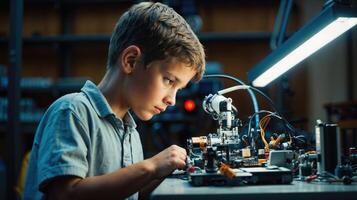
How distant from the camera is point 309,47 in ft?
4.59

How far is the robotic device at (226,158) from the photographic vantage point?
938 millimetres

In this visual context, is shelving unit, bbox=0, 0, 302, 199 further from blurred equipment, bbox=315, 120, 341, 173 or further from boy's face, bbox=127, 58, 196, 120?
blurred equipment, bbox=315, 120, 341, 173

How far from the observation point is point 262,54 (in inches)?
211

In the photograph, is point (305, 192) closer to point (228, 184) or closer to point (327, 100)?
point (228, 184)

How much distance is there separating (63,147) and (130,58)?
13.3 inches

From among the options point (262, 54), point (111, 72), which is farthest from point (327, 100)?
point (111, 72)

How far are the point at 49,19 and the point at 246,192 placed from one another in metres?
5.25

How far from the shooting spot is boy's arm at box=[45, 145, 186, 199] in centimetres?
99

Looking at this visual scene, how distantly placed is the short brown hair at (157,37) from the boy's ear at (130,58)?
0.02 metres

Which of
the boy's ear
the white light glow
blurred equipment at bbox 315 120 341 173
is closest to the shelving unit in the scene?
the white light glow

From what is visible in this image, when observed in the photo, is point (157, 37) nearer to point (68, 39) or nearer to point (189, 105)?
point (189, 105)

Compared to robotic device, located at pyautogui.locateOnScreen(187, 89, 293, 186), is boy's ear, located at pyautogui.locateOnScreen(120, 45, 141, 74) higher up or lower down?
higher up

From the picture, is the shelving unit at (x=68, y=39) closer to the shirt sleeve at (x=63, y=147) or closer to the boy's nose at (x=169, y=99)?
the boy's nose at (x=169, y=99)

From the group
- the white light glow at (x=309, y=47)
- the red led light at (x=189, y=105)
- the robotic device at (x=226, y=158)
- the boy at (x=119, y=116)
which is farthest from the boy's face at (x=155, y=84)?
the red led light at (x=189, y=105)
